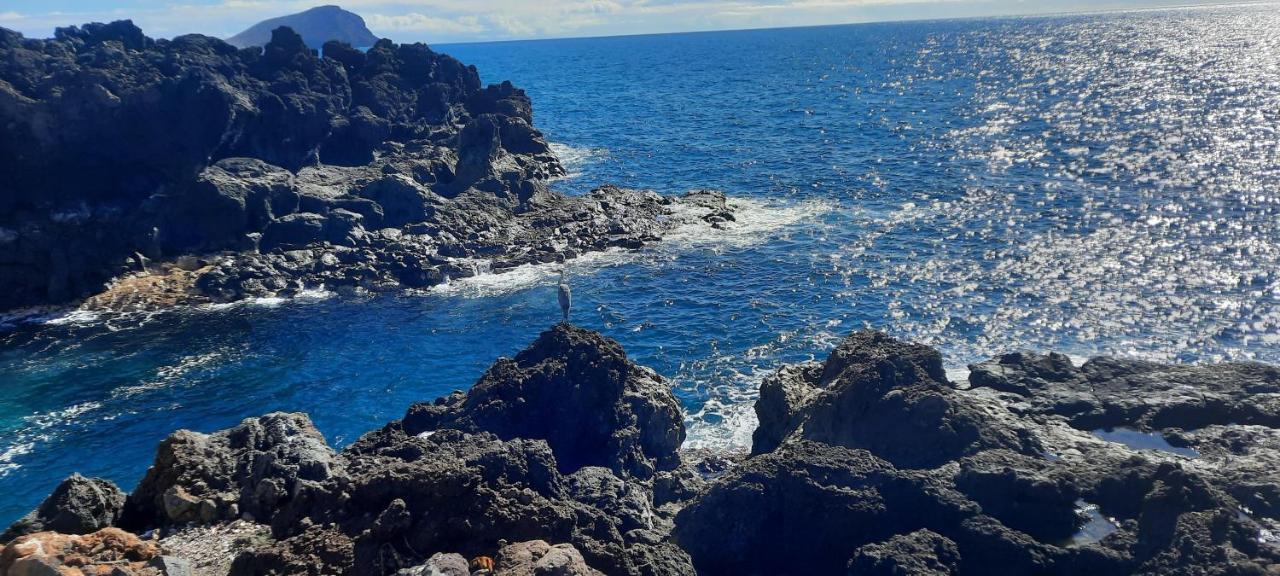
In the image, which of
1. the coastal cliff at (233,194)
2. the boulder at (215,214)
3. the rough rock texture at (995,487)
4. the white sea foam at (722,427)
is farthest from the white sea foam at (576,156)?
the rough rock texture at (995,487)

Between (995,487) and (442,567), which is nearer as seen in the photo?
(442,567)

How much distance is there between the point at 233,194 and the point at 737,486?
48298 millimetres

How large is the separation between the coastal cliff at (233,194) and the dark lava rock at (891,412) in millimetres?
31529

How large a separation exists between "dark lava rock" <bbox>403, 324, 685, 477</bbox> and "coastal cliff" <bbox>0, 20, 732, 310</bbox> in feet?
91.9

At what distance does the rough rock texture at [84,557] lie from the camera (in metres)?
13.9

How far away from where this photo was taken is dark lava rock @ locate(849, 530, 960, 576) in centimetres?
1681

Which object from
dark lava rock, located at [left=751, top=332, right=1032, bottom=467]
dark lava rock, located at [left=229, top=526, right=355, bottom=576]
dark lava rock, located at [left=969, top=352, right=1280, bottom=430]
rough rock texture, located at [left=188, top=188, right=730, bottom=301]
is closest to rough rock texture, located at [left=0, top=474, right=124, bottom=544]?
dark lava rock, located at [left=229, top=526, right=355, bottom=576]

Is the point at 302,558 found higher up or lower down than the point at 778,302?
higher up

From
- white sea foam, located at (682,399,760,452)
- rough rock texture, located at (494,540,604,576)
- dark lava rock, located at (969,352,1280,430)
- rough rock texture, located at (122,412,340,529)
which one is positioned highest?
rough rock texture, located at (494,540,604,576)

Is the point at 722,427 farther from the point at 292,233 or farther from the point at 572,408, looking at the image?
the point at 292,233

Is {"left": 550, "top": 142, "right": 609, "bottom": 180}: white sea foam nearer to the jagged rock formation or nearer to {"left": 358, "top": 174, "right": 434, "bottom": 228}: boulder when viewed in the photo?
{"left": 358, "top": 174, "right": 434, "bottom": 228}: boulder

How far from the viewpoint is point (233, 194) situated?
55406 millimetres

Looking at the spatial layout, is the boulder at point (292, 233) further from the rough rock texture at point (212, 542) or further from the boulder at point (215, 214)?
the rough rock texture at point (212, 542)

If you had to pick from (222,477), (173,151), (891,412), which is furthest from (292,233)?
(891,412)
